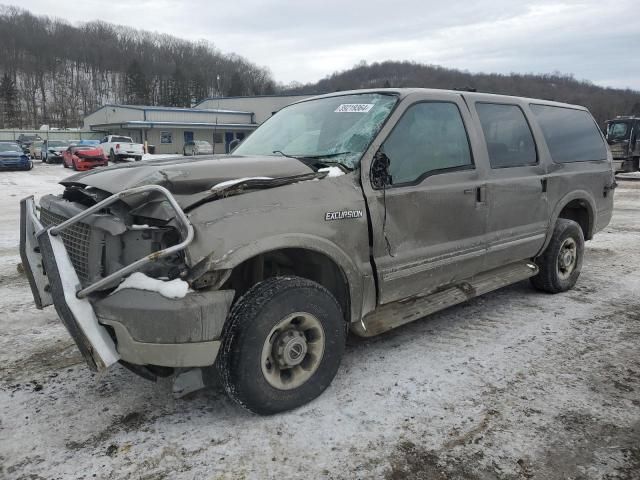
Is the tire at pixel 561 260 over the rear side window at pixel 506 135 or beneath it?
beneath

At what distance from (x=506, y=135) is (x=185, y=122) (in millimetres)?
49808

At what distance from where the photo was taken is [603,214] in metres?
5.78

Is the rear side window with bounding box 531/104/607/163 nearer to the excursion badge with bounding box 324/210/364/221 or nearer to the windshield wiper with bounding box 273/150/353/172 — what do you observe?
the windshield wiper with bounding box 273/150/353/172

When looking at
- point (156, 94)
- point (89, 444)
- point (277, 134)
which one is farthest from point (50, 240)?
point (156, 94)

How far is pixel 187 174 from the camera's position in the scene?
2859 mm

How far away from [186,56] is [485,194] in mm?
126846

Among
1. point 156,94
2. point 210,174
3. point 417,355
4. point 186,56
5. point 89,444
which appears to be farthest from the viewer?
point 186,56

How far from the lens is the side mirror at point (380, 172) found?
3.31 metres

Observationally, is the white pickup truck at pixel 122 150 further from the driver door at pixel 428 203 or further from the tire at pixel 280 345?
the tire at pixel 280 345

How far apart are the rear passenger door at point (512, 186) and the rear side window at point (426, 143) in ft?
1.08

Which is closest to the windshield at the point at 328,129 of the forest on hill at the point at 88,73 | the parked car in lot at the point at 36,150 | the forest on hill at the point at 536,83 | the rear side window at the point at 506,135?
the rear side window at the point at 506,135

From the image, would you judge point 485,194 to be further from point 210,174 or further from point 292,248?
point 210,174

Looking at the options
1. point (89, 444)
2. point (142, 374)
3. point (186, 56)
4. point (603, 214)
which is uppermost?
point (186, 56)

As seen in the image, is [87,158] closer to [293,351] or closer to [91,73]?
[293,351]
